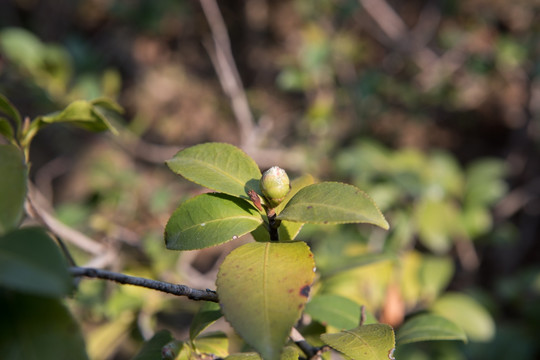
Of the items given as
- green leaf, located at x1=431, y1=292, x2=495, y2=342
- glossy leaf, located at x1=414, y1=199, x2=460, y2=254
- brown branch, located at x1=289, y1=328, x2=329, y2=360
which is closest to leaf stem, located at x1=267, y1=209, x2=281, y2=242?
brown branch, located at x1=289, y1=328, x2=329, y2=360

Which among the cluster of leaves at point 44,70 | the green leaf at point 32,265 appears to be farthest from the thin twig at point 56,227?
the cluster of leaves at point 44,70

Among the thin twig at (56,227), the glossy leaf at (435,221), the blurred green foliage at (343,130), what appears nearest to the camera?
the thin twig at (56,227)

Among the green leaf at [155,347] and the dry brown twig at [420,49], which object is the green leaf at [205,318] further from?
the dry brown twig at [420,49]

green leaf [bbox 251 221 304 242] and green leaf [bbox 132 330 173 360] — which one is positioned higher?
green leaf [bbox 251 221 304 242]

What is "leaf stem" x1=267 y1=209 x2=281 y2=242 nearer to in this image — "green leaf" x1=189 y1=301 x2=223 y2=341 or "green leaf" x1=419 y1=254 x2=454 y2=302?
"green leaf" x1=189 y1=301 x2=223 y2=341

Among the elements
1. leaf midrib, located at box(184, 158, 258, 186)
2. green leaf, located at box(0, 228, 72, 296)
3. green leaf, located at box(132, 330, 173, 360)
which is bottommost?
green leaf, located at box(132, 330, 173, 360)

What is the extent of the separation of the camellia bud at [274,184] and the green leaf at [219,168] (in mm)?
31

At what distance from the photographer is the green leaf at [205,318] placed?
1.67ft

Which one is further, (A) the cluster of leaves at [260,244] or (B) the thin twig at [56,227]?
(B) the thin twig at [56,227]

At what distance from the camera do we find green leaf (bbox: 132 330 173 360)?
0.51 m

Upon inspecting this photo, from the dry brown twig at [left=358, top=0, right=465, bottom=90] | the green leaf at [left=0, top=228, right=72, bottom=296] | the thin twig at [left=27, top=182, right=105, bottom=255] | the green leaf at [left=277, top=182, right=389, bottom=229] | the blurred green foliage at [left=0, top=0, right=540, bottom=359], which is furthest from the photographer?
the dry brown twig at [left=358, top=0, right=465, bottom=90]

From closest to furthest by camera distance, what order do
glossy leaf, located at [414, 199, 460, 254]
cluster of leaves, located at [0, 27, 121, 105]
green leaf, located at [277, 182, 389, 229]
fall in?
1. green leaf, located at [277, 182, 389, 229]
2. glossy leaf, located at [414, 199, 460, 254]
3. cluster of leaves, located at [0, 27, 121, 105]

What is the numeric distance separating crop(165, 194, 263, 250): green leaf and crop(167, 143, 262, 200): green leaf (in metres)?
0.02

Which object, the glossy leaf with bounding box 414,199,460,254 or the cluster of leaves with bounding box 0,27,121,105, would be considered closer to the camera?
the glossy leaf with bounding box 414,199,460,254
